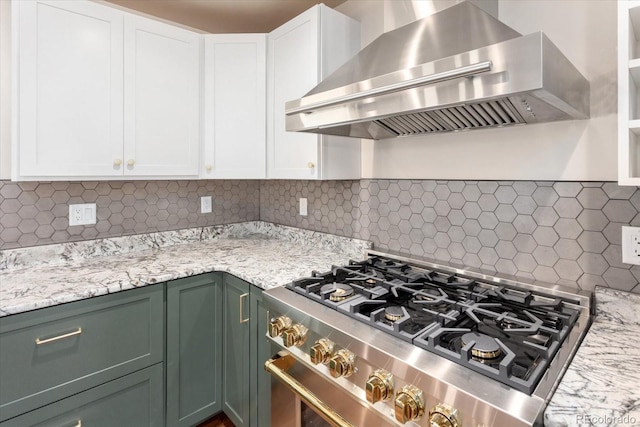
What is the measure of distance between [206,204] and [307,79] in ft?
3.89

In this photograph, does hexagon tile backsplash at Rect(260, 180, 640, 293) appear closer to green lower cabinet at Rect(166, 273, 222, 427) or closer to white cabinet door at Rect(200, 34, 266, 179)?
white cabinet door at Rect(200, 34, 266, 179)

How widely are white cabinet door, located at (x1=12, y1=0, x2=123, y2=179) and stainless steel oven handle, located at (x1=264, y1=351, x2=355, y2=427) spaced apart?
1.26m

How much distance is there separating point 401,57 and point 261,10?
4.50ft

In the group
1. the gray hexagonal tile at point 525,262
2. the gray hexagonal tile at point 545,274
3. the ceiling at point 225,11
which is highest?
the ceiling at point 225,11

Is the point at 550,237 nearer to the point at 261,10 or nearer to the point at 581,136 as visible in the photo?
the point at 581,136

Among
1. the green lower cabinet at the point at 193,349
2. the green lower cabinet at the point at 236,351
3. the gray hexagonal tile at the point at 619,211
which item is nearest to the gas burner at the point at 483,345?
the gray hexagonal tile at the point at 619,211

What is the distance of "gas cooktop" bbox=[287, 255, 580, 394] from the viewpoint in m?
0.84

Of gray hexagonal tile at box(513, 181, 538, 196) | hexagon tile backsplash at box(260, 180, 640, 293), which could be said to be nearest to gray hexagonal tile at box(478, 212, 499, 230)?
hexagon tile backsplash at box(260, 180, 640, 293)

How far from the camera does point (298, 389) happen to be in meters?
1.20

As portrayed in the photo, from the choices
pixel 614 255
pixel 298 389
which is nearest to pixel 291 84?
pixel 298 389

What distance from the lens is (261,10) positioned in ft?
7.14

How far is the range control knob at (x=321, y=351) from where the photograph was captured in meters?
1.06

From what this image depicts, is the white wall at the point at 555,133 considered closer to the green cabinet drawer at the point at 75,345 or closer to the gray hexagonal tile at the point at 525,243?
the gray hexagonal tile at the point at 525,243

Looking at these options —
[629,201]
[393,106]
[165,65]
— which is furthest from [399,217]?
[165,65]
